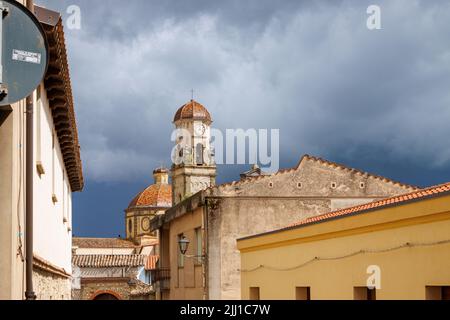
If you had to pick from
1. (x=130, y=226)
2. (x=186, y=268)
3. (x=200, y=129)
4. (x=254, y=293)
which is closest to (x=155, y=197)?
(x=130, y=226)

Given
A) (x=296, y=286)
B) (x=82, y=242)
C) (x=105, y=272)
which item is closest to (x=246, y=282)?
(x=296, y=286)

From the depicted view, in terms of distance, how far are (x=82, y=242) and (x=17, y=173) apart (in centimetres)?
7411

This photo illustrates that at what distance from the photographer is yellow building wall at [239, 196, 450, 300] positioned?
399 inches

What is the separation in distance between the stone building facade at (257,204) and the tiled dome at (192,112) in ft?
175

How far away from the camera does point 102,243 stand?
3191 inches

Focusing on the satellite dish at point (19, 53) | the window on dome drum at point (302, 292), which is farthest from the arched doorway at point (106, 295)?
the satellite dish at point (19, 53)

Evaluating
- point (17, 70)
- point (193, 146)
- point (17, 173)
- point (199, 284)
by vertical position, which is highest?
point (193, 146)

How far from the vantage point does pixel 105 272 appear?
48094mm

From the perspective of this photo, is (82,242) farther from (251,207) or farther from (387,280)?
(387,280)

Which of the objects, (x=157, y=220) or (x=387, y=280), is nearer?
(x=387, y=280)

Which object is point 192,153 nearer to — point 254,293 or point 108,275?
point 108,275

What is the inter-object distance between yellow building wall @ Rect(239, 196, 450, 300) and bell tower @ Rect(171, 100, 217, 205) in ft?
206

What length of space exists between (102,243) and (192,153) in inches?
530

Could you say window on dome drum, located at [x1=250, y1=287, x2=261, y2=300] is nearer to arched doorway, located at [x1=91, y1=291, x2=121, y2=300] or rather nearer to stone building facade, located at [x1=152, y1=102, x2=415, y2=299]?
stone building facade, located at [x1=152, y1=102, x2=415, y2=299]
